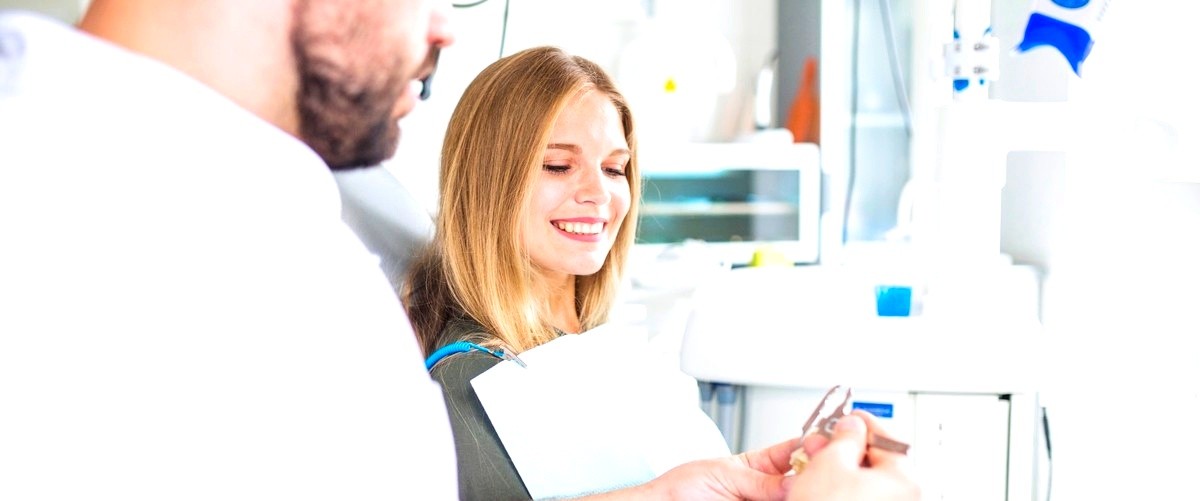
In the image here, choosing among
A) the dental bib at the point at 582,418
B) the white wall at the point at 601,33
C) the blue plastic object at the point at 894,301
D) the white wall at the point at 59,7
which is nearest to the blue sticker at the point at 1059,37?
the blue plastic object at the point at 894,301

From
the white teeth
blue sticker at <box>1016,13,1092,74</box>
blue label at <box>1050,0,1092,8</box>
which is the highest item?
blue label at <box>1050,0,1092,8</box>

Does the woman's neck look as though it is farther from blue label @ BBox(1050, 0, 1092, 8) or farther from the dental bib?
blue label @ BBox(1050, 0, 1092, 8)

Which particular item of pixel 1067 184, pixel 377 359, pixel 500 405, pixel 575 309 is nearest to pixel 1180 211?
pixel 1067 184

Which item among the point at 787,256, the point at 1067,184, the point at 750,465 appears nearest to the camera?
the point at 750,465

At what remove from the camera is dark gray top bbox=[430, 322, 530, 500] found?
2.52 ft

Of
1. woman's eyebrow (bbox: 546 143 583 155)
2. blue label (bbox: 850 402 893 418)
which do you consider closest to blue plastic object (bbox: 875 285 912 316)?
blue label (bbox: 850 402 893 418)

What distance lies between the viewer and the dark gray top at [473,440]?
768 millimetres

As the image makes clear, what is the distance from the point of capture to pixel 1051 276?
158 centimetres

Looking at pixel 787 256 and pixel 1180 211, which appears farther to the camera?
pixel 787 256

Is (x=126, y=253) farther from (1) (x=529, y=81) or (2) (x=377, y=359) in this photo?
(1) (x=529, y=81)

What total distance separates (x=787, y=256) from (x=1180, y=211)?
0.82 metres

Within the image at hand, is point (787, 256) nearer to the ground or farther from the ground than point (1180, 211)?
nearer to the ground

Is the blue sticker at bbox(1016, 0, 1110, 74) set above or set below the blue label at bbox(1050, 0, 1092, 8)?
below

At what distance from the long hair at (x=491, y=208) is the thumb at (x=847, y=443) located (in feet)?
1.02
